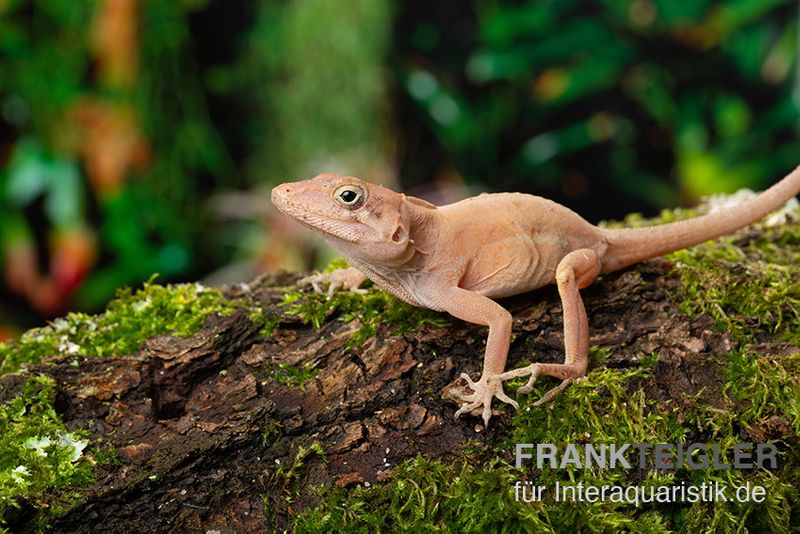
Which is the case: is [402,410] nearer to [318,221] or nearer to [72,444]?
[318,221]

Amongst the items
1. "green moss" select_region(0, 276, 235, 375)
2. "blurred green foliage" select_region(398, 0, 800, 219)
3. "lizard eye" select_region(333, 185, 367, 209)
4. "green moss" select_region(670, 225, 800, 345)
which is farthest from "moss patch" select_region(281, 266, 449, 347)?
"blurred green foliage" select_region(398, 0, 800, 219)

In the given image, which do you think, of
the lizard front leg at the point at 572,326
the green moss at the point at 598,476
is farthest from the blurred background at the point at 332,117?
the green moss at the point at 598,476

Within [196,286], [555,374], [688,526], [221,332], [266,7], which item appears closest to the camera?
[688,526]

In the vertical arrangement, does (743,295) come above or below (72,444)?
above

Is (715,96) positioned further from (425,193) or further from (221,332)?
(221,332)

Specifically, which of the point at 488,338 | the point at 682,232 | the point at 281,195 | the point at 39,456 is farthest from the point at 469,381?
the point at 39,456

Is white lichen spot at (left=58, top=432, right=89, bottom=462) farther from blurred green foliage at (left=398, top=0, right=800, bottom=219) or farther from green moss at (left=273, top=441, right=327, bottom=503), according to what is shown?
blurred green foliage at (left=398, top=0, right=800, bottom=219)

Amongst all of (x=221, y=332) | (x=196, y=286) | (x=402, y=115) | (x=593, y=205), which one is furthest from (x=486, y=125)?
(x=221, y=332)

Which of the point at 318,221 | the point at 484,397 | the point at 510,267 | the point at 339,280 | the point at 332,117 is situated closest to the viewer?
the point at 484,397
